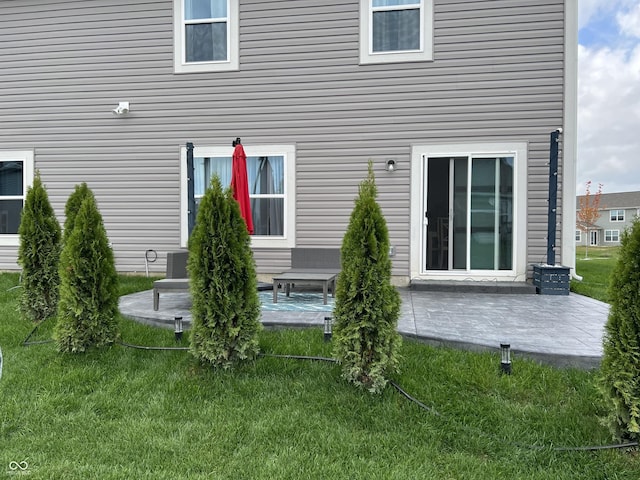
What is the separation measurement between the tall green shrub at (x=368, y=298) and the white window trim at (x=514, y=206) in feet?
13.4

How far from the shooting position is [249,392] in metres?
3.04

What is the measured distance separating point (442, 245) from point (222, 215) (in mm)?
4649

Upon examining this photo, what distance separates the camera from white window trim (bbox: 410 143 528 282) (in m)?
6.58

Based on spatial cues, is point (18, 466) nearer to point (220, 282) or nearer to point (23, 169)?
point (220, 282)

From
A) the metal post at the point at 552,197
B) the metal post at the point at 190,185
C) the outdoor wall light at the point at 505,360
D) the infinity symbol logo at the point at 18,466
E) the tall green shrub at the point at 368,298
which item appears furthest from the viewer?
the metal post at the point at 552,197

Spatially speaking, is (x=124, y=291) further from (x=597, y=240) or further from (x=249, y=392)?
(x=597, y=240)

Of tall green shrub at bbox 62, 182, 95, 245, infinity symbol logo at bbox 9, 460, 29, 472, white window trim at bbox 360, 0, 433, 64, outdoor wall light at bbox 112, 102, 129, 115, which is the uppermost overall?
white window trim at bbox 360, 0, 433, 64

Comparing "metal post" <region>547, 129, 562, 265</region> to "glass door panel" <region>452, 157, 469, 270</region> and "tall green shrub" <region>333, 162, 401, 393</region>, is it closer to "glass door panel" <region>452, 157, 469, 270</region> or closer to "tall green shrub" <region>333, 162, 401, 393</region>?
"glass door panel" <region>452, 157, 469, 270</region>

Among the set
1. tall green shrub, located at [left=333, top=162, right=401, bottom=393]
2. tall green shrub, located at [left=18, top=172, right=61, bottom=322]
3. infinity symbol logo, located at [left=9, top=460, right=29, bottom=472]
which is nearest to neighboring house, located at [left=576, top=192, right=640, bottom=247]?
tall green shrub, located at [left=333, top=162, right=401, bottom=393]

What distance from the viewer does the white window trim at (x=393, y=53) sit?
264 inches

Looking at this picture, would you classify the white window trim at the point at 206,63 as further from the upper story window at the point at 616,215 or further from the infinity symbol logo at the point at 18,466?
the upper story window at the point at 616,215

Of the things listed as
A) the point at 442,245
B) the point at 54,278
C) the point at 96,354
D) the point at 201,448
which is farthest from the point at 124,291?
the point at 442,245

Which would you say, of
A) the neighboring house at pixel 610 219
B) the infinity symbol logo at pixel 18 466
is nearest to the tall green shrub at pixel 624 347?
the infinity symbol logo at pixel 18 466

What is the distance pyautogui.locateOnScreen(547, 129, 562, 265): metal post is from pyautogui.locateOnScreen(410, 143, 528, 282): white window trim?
353 millimetres
